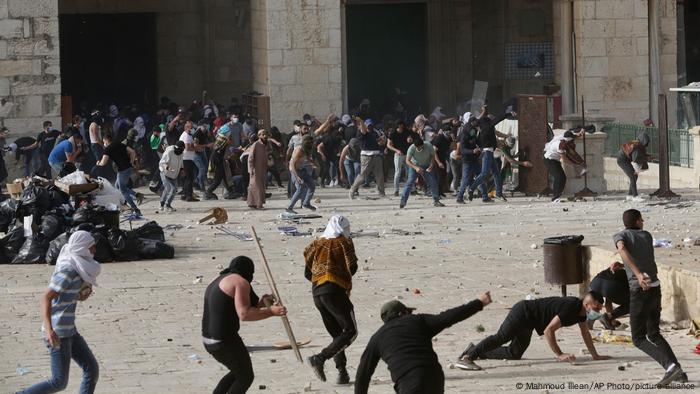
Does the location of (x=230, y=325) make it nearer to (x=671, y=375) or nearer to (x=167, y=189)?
(x=671, y=375)

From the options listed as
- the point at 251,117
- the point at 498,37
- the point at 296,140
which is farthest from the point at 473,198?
the point at 498,37

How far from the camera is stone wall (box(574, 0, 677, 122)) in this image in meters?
31.2

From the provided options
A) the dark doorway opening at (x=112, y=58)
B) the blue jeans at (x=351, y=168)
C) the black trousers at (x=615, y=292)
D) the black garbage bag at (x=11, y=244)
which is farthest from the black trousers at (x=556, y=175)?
the dark doorway opening at (x=112, y=58)

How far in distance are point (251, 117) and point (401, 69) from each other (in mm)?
→ 9286

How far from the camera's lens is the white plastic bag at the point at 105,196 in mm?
19422

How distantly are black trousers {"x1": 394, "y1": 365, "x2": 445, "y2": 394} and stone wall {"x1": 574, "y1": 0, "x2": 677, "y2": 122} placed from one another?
76.5 feet

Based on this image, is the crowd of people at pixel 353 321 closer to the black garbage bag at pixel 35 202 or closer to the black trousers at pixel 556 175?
the black garbage bag at pixel 35 202

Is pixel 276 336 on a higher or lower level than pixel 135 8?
lower

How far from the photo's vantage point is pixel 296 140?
2634 centimetres

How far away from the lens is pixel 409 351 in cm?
857

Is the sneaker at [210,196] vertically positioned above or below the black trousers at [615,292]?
above

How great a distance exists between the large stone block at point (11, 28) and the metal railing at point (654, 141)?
11477 millimetres

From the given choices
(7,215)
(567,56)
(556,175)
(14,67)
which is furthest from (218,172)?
(567,56)

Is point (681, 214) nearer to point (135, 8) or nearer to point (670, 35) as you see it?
point (670, 35)
